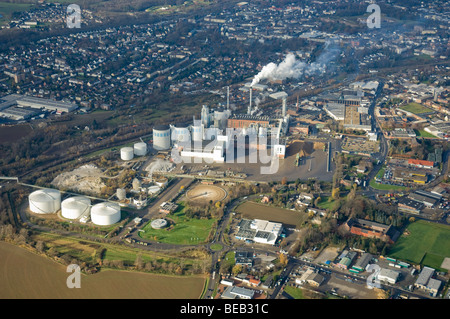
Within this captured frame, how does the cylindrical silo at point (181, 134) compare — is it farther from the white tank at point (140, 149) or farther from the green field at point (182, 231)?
the green field at point (182, 231)

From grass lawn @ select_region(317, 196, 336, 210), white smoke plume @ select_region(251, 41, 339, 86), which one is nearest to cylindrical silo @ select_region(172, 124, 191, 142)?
grass lawn @ select_region(317, 196, 336, 210)

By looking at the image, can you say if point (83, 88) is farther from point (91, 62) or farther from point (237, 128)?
point (237, 128)

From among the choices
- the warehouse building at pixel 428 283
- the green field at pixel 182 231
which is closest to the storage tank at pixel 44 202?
the green field at pixel 182 231

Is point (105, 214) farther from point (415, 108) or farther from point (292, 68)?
point (292, 68)

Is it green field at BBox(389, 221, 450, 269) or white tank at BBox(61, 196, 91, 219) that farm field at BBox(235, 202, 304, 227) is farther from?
white tank at BBox(61, 196, 91, 219)

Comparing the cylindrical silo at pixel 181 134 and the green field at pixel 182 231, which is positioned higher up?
the cylindrical silo at pixel 181 134

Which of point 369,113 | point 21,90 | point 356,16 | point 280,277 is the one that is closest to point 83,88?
point 21,90
